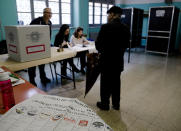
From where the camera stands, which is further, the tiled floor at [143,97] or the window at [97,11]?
the window at [97,11]

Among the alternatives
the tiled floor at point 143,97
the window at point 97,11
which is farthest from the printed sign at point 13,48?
the window at point 97,11

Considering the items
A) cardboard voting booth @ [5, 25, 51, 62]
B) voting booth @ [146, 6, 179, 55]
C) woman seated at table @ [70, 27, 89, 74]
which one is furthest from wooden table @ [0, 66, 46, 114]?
voting booth @ [146, 6, 179, 55]

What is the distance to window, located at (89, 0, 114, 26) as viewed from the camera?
6.41 metres

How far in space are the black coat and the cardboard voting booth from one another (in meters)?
0.65

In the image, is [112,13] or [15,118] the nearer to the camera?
[15,118]

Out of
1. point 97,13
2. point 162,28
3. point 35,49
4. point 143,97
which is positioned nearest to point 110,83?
point 143,97

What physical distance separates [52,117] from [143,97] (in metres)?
2.31

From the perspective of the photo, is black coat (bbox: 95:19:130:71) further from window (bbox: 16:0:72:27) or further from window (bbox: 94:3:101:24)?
window (bbox: 94:3:101:24)

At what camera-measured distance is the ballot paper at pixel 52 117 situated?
24.1 inches

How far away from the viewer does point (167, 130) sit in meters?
1.89

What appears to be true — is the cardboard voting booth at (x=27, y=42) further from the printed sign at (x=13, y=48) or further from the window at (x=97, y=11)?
the window at (x=97, y=11)

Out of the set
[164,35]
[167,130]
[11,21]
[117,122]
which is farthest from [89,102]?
[164,35]

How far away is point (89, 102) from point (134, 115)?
0.71 m

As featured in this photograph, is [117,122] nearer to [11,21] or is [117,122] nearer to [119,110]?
[119,110]
